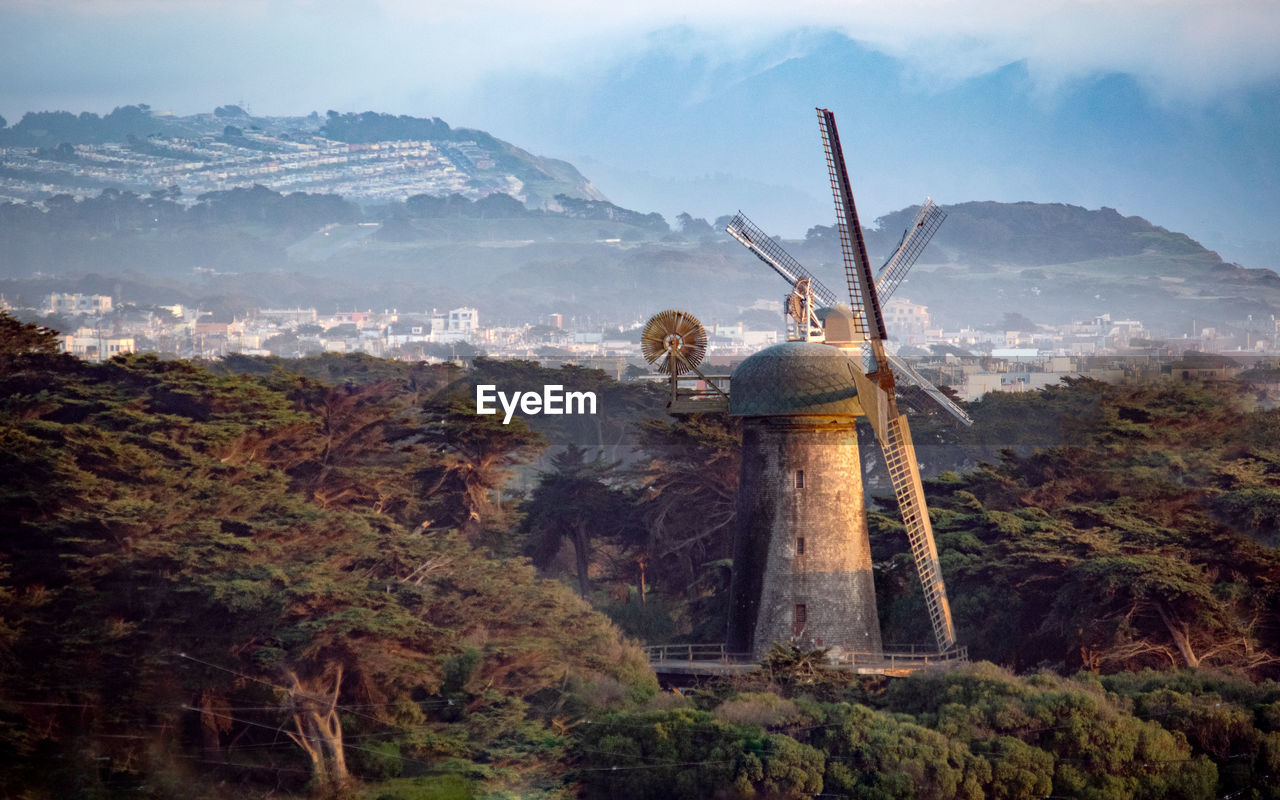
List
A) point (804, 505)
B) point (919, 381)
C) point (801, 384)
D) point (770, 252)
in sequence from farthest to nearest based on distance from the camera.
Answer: point (770, 252) → point (919, 381) → point (804, 505) → point (801, 384)

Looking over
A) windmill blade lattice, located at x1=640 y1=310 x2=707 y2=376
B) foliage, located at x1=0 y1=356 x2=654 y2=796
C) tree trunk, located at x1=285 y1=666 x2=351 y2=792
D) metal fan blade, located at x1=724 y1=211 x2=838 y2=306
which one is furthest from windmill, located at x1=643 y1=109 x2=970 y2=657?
tree trunk, located at x1=285 y1=666 x2=351 y2=792

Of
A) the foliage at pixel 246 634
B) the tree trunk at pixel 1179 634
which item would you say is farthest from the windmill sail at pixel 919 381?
the foliage at pixel 246 634

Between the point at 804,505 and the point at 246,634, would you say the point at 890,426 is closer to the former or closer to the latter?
the point at 804,505

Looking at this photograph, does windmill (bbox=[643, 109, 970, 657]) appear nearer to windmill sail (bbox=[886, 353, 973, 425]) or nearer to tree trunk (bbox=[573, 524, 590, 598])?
windmill sail (bbox=[886, 353, 973, 425])

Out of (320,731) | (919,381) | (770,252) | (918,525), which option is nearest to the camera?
(320,731)

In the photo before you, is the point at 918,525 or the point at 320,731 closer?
the point at 320,731

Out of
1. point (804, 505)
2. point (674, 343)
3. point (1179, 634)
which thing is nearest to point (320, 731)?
point (804, 505)
